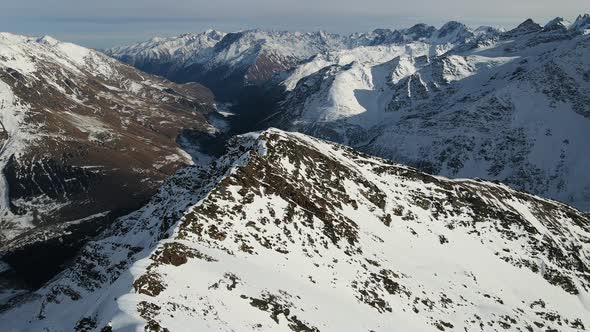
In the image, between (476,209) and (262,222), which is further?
(476,209)

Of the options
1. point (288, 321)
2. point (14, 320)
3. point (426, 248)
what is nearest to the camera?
point (288, 321)

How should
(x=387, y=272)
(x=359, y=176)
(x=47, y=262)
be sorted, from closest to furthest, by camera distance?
(x=387, y=272) < (x=359, y=176) < (x=47, y=262)

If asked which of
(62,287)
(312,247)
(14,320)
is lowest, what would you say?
(14,320)

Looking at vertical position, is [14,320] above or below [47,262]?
above

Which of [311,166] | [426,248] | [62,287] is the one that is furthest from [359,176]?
[62,287]

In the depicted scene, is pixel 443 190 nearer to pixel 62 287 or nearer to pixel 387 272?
pixel 387 272

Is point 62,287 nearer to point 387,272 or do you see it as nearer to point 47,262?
point 387,272
